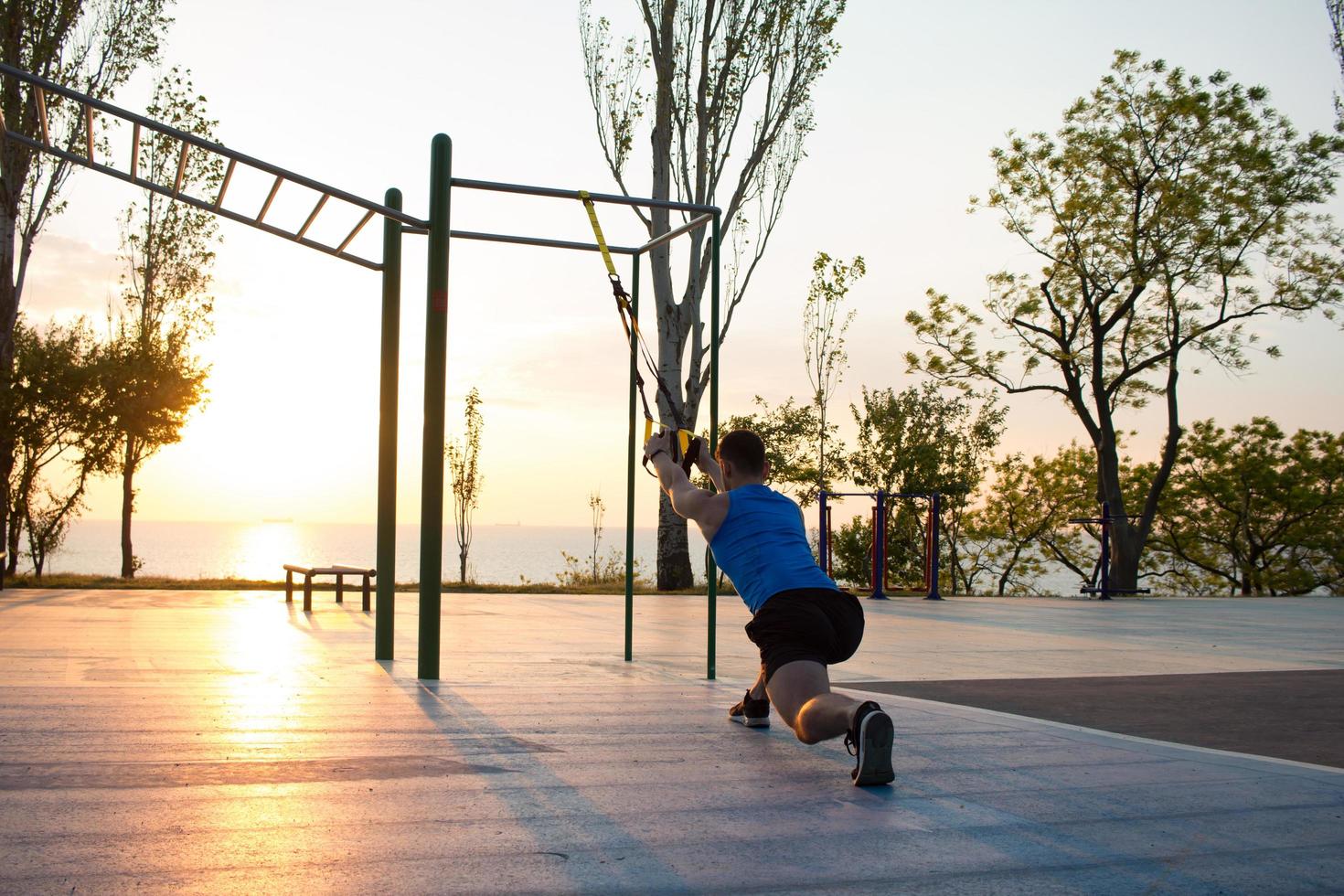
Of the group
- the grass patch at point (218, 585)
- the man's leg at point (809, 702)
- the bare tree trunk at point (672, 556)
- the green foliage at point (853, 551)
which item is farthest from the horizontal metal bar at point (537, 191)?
the green foliage at point (853, 551)

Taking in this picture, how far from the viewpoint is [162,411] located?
18422mm

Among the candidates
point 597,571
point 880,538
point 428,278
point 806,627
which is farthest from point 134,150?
point 597,571

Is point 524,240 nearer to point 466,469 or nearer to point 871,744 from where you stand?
point 871,744

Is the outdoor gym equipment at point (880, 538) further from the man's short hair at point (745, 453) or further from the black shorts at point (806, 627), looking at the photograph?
the black shorts at point (806, 627)

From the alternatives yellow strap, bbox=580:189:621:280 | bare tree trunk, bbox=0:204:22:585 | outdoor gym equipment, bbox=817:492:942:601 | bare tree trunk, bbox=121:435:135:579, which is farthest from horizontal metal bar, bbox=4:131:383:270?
bare tree trunk, bbox=121:435:135:579

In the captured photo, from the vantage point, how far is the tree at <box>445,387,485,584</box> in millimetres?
19859

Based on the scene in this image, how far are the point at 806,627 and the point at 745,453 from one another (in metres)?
0.72

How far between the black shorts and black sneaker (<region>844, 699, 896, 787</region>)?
0.33m

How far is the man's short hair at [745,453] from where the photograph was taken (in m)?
4.23

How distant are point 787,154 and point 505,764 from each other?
1687 centimetres

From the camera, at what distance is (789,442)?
73.5 ft

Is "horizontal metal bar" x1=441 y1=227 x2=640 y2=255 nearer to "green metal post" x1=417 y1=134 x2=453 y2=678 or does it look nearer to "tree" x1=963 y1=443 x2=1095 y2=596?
"green metal post" x1=417 y1=134 x2=453 y2=678

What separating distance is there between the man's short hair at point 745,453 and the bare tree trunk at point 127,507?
1831 centimetres

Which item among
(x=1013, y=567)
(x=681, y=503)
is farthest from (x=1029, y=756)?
(x=1013, y=567)
